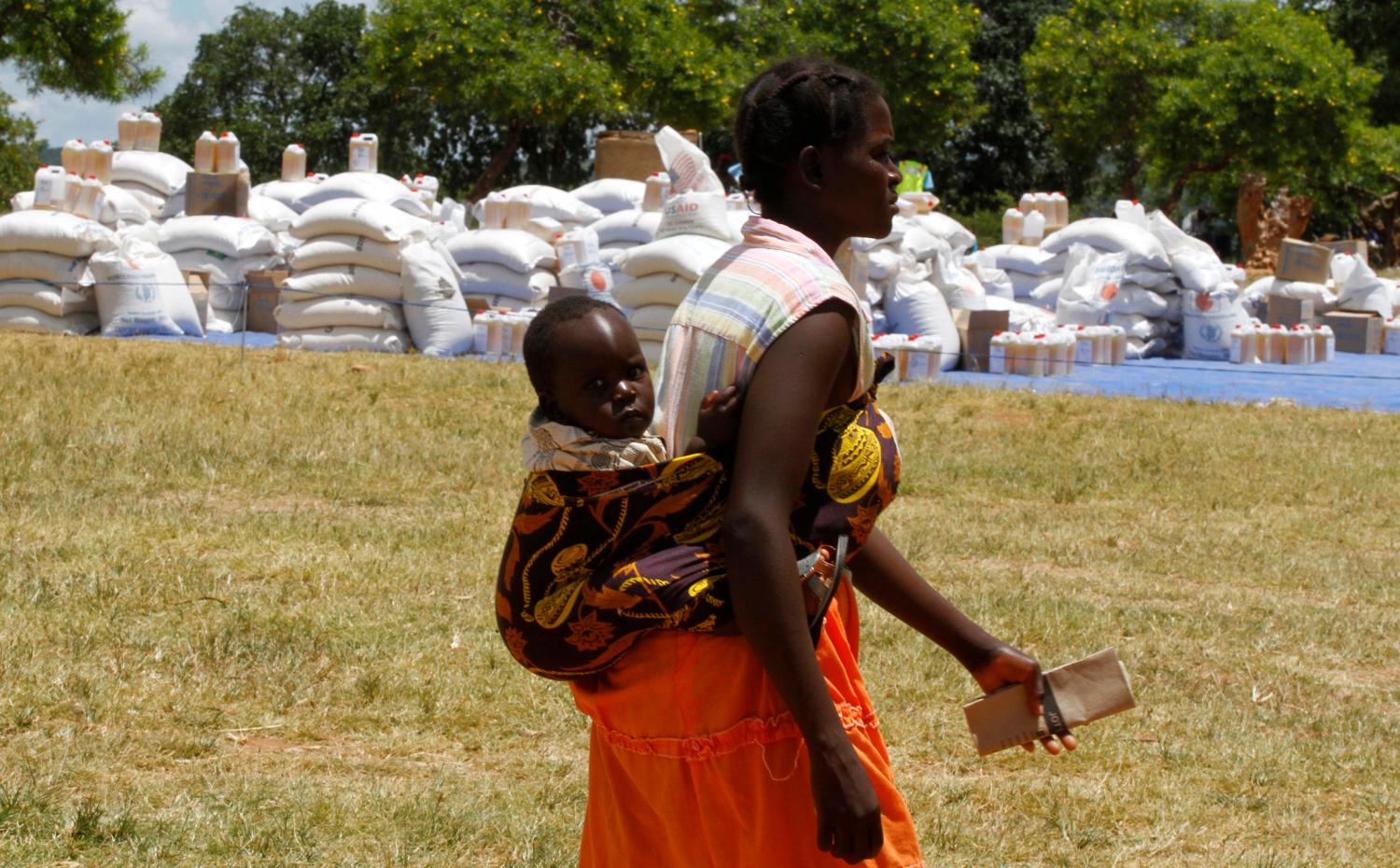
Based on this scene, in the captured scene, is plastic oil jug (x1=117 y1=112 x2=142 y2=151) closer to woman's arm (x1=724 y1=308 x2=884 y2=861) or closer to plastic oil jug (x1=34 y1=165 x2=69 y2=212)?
plastic oil jug (x1=34 y1=165 x2=69 y2=212)

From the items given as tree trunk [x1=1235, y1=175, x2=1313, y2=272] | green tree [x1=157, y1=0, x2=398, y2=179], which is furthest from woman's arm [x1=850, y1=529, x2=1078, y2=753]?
green tree [x1=157, y1=0, x2=398, y2=179]

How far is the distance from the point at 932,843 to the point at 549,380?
1.71m

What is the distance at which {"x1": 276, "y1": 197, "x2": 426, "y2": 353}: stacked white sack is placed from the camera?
11070 mm

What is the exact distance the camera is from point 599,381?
1.58m

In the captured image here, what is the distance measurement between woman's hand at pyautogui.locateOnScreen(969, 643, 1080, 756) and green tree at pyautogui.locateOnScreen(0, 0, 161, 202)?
16487mm

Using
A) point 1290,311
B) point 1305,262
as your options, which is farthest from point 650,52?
point 1290,311

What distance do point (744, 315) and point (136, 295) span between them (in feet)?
35.5

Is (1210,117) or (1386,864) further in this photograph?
(1210,117)

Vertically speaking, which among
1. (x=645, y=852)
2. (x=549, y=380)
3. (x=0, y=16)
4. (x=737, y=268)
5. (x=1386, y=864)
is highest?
(x=0, y=16)

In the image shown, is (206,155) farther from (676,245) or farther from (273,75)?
(273,75)

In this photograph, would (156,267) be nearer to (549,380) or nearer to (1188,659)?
(1188,659)

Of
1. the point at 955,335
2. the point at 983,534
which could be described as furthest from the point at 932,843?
the point at 955,335

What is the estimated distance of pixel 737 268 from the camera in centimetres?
155

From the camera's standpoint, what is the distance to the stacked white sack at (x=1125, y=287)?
12859mm
